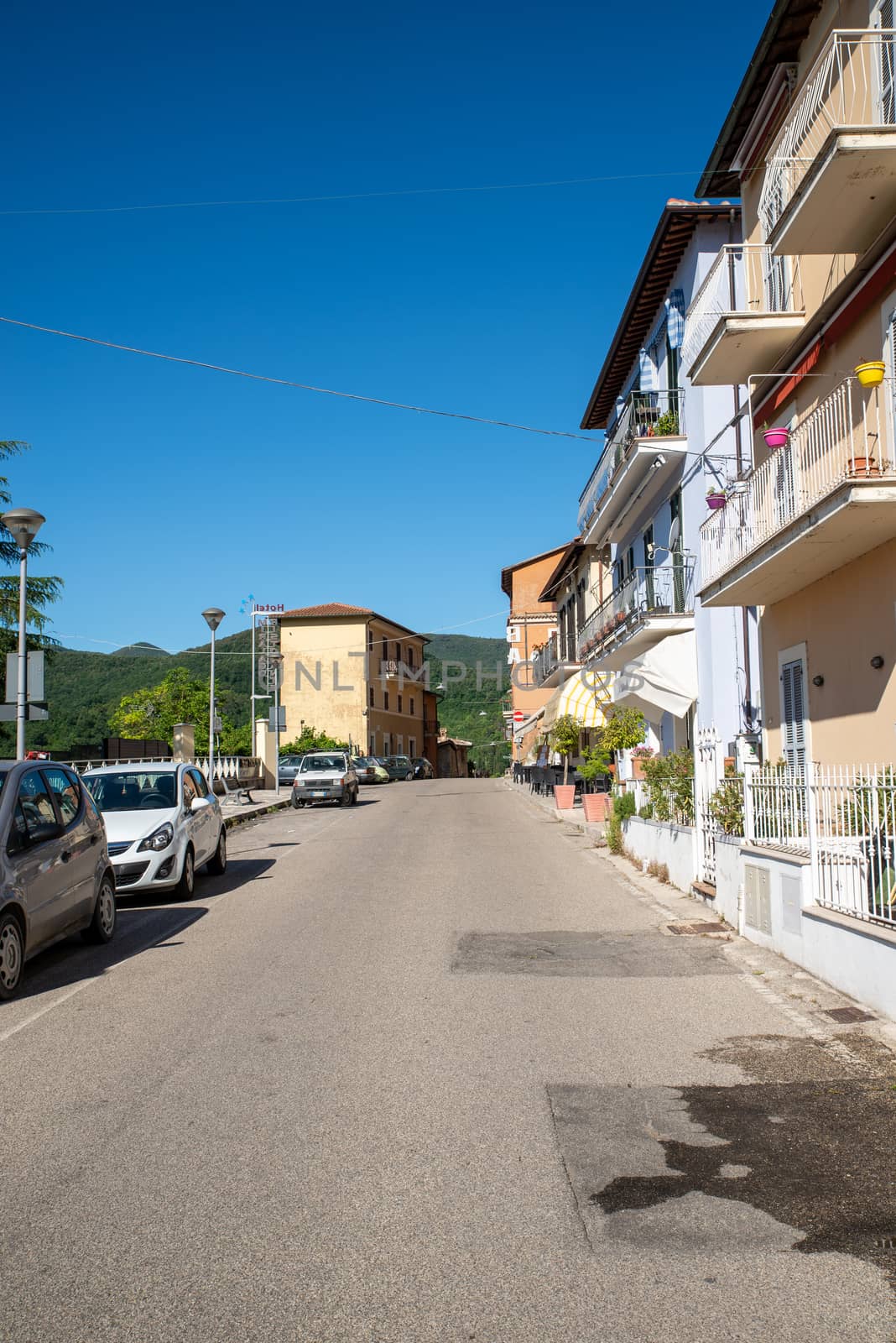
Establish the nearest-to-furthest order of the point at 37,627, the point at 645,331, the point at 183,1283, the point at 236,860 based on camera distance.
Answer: the point at 183,1283 → the point at 236,860 → the point at 645,331 → the point at 37,627

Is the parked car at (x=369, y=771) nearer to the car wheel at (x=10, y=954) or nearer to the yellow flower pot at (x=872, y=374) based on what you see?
the yellow flower pot at (x=872, y=374)

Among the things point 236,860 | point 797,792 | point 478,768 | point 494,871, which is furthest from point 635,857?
point 478,768

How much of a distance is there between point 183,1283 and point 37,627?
28.7 m

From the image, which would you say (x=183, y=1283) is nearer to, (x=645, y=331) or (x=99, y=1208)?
(x=99, y=1208)

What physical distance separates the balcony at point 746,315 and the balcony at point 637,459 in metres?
4.26

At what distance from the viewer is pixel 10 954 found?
25.8 ft

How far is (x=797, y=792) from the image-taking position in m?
8.82

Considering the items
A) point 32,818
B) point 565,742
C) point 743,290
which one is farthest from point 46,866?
point 565,742

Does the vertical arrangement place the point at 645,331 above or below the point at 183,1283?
above

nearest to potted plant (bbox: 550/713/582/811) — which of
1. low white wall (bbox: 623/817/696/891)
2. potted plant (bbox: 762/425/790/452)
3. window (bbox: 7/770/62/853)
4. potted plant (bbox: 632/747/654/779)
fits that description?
potted plant (bbox: 632/747/654/779)

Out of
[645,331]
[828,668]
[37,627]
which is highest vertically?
[645,331]

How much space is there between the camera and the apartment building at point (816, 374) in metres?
11.0

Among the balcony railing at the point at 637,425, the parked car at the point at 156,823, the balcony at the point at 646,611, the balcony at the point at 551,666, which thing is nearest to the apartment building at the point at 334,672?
the balcony at the point at 551,666

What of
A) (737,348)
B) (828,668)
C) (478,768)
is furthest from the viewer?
(478,768)
